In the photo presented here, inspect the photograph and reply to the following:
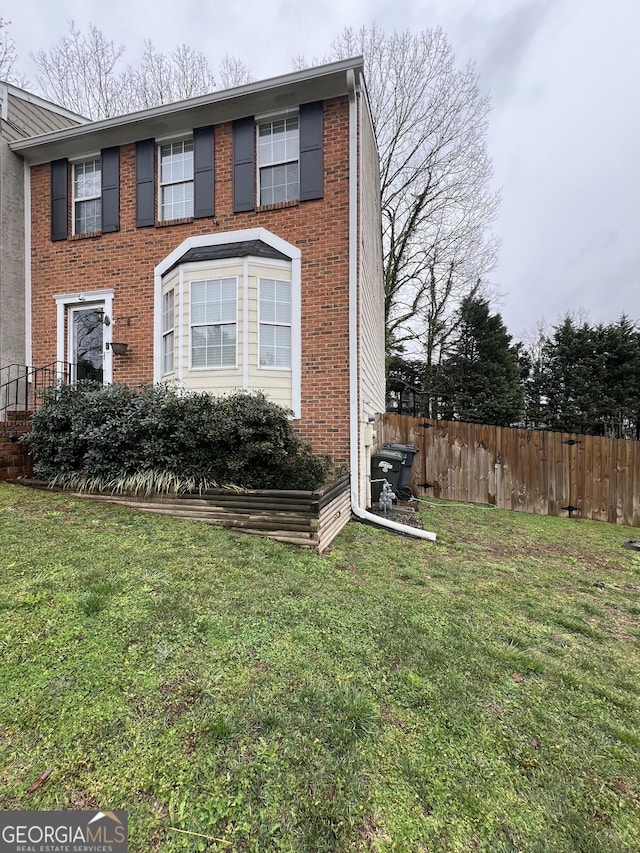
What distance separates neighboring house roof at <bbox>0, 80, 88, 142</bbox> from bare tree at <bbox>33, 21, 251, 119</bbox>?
591 centimetres

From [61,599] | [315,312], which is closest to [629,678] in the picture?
[61,599]

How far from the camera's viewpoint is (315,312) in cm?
642

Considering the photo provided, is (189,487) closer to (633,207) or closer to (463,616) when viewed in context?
(463,616)

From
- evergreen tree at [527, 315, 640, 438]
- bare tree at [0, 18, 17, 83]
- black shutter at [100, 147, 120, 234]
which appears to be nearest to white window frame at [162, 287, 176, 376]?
black shutter at [100, 147, 120, 234]

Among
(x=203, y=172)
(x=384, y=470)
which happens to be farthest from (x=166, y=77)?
(x=384, y=470)

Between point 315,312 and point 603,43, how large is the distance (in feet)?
33.3

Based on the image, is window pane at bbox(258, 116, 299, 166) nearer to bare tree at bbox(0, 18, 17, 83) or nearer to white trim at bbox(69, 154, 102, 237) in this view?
white trim at bbox(69, 154, 102, 237)

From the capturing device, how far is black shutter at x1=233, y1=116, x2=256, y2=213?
6.75m

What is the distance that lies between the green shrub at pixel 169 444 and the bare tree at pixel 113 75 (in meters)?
13.4

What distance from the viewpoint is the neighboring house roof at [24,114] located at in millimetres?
7785

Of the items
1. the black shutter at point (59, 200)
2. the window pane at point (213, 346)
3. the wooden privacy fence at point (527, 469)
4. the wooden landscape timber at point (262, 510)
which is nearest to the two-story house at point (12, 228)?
the black shutter at point (59, 200)

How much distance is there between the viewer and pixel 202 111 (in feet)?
22.1

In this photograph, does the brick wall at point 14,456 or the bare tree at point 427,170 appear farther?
the bare tree at point 427,170

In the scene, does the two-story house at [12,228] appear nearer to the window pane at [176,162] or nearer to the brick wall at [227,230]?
the brick wall at [227,230]
